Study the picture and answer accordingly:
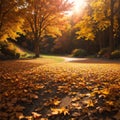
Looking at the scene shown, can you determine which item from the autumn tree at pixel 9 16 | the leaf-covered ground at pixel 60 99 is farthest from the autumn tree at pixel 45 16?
the leaf-covered ground at pixel 60 99

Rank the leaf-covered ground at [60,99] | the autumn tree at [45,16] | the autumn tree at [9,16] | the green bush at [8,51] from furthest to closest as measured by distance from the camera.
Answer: the autumn tree at [45,16] < the green bush at [8,51] < the autumn tree at [9,16] < the leaf-covered ground at [60,99]

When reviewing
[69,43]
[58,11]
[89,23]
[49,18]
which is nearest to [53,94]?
[58,11]

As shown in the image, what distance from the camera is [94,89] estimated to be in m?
6.42

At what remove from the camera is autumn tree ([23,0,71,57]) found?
24281mm

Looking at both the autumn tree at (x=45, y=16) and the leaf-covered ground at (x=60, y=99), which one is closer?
the leaf-covered ground at (x=60, y=99)

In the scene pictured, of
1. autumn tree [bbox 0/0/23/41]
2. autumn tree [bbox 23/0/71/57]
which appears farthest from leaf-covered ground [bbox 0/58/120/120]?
autumn tree [bbox 23/0/71/57]

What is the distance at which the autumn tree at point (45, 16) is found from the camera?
2428 centimetres

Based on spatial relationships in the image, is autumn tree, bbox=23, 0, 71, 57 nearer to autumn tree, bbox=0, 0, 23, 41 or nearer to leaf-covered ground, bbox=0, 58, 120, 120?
autumn tree, bbox=0, 0, 23, 41

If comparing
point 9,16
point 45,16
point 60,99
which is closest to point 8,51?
point 9,16

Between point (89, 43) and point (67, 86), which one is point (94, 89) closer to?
point (67, 86)

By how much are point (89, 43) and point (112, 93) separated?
37980 millimetres

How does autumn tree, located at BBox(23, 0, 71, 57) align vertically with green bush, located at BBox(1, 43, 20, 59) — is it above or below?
above

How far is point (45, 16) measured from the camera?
85.6 feet

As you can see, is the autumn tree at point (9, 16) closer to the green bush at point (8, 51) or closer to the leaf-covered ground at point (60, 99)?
the green bush at point (8, 51)
